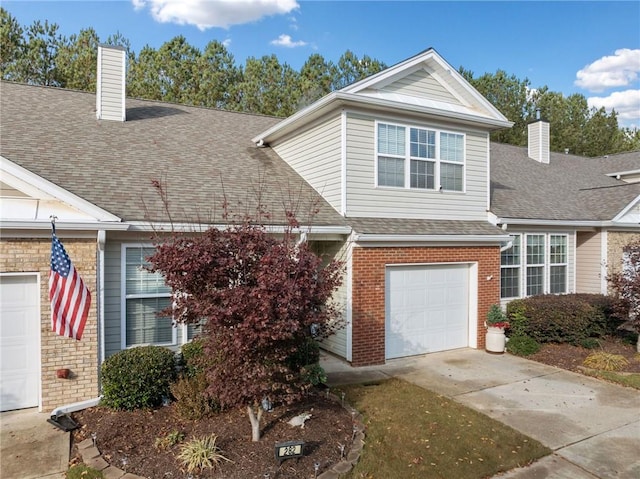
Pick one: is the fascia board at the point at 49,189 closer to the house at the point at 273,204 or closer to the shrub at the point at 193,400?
the house at the point at 273,204

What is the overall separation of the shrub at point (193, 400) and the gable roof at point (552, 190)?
894cm

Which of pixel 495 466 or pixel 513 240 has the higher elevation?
pixel 513 240

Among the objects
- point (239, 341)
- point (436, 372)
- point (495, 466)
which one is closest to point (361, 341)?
point (436, 372)

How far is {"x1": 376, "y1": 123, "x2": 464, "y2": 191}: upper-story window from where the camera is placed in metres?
10.3

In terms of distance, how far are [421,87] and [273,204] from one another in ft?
15.9

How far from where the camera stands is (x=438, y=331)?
1093 cm

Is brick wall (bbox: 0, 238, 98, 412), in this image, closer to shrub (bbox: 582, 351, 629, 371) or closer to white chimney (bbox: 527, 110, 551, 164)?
shrub (bbox: 582, 351, 629, 371)

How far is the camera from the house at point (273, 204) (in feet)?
22.8

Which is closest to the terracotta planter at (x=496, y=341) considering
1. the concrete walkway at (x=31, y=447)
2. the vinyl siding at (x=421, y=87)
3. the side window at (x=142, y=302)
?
the vinyl siding at (x=421, y=87)

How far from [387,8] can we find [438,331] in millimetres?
8997

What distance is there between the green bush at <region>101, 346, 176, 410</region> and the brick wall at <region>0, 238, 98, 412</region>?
434mm

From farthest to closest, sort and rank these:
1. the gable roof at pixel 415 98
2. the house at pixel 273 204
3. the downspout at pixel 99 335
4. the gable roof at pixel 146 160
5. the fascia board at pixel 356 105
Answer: the gable roof at pixel 415 98 < the fascia board at pixel 356 105 < the gable roof at pixel 146 160 < the house at pixel 273 204 < the downspout at pixel 99 335

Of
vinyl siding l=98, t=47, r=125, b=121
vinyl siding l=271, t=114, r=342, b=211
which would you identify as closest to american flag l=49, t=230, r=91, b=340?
vinyl siding l=271, t=114, r=342, b=211

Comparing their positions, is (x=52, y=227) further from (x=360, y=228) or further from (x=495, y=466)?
(x=495, y=466)
